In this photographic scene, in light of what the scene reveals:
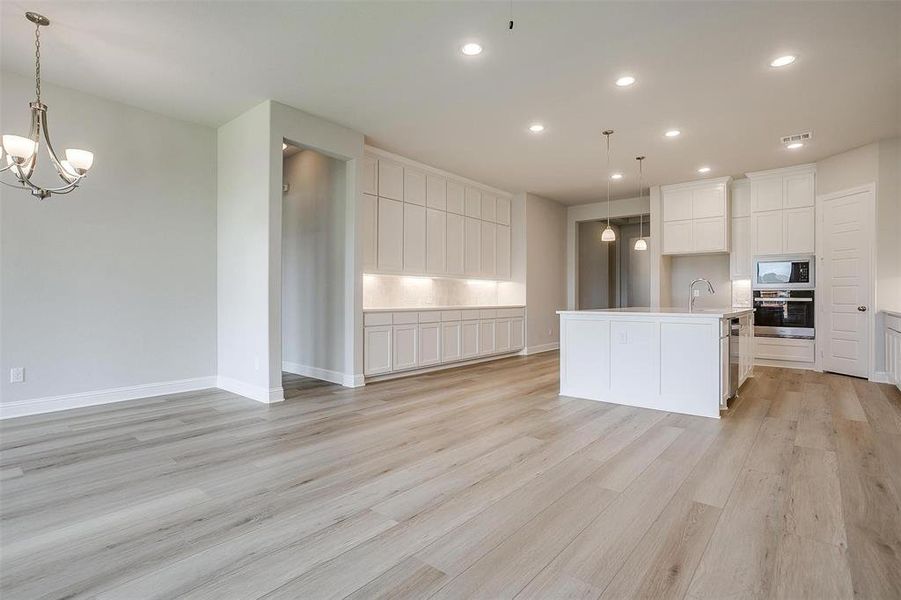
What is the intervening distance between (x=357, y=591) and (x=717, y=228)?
733cm

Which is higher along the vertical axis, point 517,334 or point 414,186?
point 414,186

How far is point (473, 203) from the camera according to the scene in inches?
287

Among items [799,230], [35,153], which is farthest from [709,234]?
[35,153]

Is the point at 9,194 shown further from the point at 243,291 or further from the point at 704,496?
the point at 704,496

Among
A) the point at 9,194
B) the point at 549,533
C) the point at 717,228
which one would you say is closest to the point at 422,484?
the point at 549,533

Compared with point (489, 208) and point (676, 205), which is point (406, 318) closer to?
point (489, 208)

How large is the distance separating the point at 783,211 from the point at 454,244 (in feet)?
15.5

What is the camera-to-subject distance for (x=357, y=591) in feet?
5.24

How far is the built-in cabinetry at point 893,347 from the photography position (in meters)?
4.74

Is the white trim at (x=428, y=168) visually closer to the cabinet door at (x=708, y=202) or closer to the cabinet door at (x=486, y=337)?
the cabinet door at (x=486, y=337)

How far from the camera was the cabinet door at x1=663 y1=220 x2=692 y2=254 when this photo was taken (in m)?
7.27

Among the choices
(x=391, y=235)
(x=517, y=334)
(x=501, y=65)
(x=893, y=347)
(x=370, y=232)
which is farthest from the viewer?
(x=517, y=334)

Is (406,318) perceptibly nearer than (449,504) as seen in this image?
No

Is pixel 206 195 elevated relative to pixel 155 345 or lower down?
elevated
